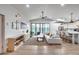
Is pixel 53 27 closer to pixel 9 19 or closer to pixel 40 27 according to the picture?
pixel 40 27

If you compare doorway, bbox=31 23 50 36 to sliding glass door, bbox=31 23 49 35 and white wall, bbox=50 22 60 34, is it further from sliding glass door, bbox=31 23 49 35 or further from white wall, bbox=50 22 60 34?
→ white wall, bbox=50 22 60 34

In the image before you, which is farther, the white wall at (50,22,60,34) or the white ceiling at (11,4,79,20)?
the white wall at (50,22,60,34)

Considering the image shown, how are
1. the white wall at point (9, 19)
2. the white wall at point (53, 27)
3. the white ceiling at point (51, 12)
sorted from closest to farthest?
the white ceiling at point (51, 12) < the white wall at point (53, 27) < the white wall at point (9, 19)

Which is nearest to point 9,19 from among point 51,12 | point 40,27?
point 40,27

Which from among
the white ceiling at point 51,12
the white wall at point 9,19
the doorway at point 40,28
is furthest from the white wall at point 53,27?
the white wall at point 9,19

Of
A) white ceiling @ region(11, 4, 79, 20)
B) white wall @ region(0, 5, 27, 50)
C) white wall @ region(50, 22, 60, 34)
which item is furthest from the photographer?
white wall @ region(0, 5, 27, 50)

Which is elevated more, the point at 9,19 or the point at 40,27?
the point at 9,19

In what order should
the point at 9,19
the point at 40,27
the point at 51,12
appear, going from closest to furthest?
1. the point at 51,12
2. the point at 40,27
3. the point at 9,19

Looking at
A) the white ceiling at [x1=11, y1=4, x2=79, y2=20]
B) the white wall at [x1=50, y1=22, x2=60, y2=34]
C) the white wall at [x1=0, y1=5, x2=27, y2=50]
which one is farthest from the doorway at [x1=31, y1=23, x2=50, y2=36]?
the white wall at [x1=0, y1=5, x2=27, y2=50]

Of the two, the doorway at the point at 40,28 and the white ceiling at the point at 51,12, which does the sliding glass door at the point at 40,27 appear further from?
the white ceiling at the point at 51,12

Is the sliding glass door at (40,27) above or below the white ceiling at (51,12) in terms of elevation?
below

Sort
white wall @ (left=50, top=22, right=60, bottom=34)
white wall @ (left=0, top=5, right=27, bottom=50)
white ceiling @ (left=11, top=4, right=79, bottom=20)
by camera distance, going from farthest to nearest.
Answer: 1. white wall @ (left=0, top=5, right=27, bottom=50)
2. white wall @ (left=50, top=22, right=60, bottom=34)
3. white ceiling @ (left=11, top=4, right=79, bottom=20)
